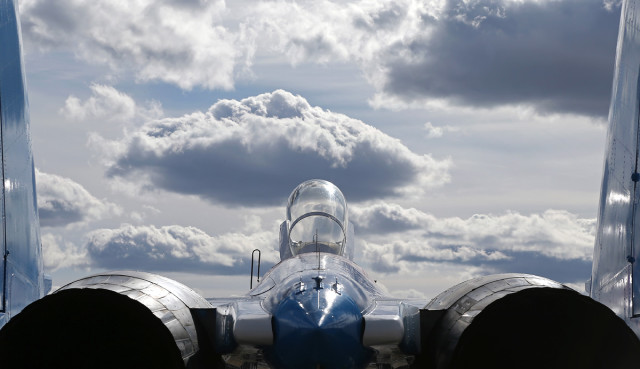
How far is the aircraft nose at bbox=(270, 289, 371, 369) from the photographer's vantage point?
30.4ft

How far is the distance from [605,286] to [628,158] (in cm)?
227

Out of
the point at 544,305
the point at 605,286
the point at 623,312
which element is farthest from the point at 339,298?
the point at 605,286

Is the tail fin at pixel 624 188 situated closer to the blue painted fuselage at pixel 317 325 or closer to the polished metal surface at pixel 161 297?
the blue painted fuselage at pixel 317 325

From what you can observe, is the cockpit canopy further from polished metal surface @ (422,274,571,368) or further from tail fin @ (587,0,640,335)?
polished metal surface @ (422,274,571,368)

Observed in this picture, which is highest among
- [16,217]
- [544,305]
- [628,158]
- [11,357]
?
[628,158]

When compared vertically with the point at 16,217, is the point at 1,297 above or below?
below

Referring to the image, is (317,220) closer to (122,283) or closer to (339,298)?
(339,298)

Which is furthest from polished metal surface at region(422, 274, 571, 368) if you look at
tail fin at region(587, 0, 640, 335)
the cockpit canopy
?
the cockpit canopy

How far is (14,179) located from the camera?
13273 millimetres

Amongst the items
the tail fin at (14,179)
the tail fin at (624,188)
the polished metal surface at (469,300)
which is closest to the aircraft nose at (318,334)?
the polished metal surface at (469,300)

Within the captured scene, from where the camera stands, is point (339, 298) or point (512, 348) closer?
point (512, 348)

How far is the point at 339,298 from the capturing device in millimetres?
9992

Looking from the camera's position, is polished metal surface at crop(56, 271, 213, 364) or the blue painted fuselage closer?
polished metal surface at crop(56, 271, 213, 364)

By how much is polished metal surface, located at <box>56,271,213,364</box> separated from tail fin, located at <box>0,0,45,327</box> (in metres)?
4.13
